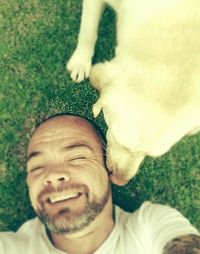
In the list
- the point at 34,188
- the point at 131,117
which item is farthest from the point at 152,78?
the point at 34,188

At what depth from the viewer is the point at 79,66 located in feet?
11.8

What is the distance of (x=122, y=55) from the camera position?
2600 mm

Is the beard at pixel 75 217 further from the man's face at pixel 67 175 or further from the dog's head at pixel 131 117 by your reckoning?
the dog's head at pixel 131 117

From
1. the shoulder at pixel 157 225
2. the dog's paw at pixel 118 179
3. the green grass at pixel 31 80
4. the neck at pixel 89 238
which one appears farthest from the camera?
the green grass at pixel 31 80

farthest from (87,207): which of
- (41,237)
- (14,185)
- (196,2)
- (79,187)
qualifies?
(196,2)

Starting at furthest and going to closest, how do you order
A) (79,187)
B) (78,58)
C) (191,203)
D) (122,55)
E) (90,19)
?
(191,203), (78,58), (90,19), (79,187), (122,55)

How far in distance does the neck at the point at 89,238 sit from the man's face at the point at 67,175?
13cm

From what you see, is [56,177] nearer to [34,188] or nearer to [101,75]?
[34,188]

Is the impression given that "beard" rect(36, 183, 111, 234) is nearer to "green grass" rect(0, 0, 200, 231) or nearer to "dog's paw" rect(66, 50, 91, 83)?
"green grass" rect(0, 0, 200, 231)

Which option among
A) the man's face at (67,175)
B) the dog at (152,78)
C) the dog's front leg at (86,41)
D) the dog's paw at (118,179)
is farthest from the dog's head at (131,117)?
the dog's front leg at (86,41)

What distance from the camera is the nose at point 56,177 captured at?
3.00m

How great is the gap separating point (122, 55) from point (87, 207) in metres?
1.01

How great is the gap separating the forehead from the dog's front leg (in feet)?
1.79

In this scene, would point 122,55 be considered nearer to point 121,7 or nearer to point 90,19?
point 121,7
